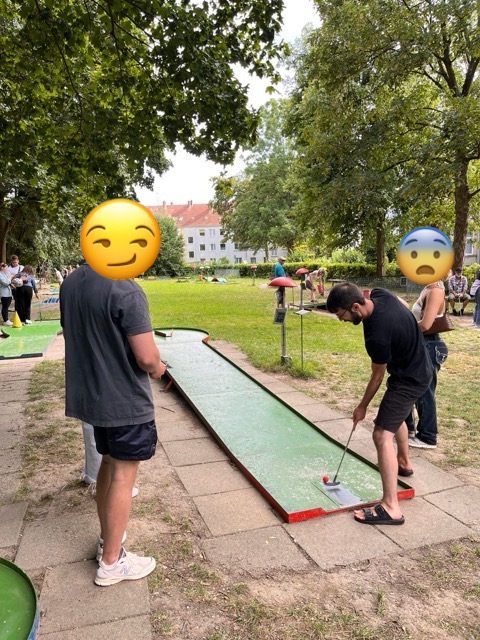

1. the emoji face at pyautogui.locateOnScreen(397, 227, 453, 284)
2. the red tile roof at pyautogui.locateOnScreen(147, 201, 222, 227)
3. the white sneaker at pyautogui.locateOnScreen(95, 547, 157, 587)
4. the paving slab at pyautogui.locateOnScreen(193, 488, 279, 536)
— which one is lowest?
the paving slab at pyautogui.locateOnScreen(193, 488, 279, 536)

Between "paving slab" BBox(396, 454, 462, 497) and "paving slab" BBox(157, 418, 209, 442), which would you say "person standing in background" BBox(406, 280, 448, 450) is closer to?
"paving slab" BBox(396, 454, 462, 497)

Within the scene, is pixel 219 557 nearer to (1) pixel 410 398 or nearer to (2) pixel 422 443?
(1) pixel 410 398

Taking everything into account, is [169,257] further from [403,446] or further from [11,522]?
[11,522]

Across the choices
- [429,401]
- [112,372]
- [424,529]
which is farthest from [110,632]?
[429,401]

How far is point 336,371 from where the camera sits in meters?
7.98

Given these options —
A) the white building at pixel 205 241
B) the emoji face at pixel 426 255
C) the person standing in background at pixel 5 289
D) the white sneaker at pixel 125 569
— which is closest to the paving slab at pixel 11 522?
the white sneaker at pixel 125 569

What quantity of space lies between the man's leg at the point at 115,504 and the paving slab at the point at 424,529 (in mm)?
1650

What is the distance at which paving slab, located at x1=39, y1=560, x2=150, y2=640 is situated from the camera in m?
2.41

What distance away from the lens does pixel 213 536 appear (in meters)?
3.20

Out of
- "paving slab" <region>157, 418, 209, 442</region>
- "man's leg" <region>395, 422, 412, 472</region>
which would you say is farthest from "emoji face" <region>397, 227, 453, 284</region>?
"paving slab" <region>157, 418, 209, 442</region>

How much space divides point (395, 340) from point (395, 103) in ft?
53.4

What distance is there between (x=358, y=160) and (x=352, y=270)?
581 inches

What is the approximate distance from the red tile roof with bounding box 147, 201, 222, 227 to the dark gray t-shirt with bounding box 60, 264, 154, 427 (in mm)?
89833

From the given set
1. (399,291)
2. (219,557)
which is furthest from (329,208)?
(219,557)
